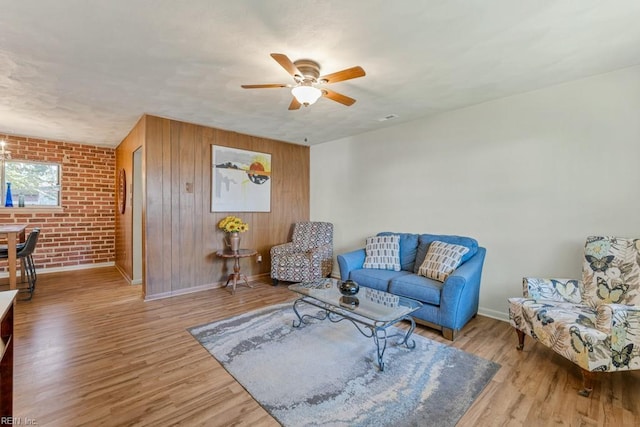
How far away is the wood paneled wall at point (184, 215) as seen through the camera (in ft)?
12.1

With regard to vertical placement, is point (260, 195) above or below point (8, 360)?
above

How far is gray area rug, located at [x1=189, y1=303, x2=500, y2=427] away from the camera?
1.71 meters

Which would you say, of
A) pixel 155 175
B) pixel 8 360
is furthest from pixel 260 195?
pixel 8 360

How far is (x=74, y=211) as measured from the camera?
531cm

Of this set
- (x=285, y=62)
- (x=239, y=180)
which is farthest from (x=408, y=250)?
(x=239, y=180)

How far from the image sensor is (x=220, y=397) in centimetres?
186

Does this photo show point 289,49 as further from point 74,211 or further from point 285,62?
point 74,211

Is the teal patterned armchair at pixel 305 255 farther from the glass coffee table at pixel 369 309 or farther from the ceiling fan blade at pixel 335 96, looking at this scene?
the ceiling fan blade at pixel 335 96

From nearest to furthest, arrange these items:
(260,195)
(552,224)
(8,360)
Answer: (8,360) → (552,224) → (260,195)

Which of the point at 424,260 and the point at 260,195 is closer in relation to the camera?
the point at 424,260

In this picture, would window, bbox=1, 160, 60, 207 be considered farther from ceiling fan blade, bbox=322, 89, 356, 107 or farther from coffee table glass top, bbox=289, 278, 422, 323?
ceiling fan blade, bbox=322, 89, 356, 107

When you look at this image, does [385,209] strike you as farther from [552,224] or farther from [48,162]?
[48,162]

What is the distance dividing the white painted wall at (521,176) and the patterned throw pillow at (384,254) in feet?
1.40

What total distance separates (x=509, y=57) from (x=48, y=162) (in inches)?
274
